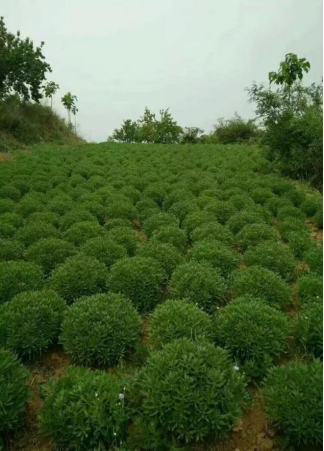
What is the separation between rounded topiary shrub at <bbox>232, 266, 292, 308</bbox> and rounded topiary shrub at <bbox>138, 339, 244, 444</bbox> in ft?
5.44

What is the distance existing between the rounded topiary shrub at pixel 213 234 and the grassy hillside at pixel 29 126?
57.5 feet

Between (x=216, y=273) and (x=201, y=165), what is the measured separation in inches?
448

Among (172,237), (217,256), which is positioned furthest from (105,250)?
(217,256)

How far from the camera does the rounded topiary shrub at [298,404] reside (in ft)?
9.96

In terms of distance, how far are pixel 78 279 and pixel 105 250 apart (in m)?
1.21

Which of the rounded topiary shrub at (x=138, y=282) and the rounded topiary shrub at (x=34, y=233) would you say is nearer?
the rounded topiary shrub at (x=138, y=282)

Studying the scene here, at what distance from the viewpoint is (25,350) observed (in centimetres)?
422

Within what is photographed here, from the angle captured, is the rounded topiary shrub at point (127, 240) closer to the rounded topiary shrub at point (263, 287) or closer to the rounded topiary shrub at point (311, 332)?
the rounded topiary shrub at point (263, 287)

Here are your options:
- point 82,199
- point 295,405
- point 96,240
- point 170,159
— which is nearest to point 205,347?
point 295,405

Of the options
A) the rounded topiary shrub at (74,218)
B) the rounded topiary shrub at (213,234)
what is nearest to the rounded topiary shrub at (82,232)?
the rounded topiary shrub at (74,218)

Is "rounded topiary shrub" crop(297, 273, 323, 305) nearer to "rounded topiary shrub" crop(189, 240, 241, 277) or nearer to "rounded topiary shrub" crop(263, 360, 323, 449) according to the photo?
"rounded topiary shrub" crop(189, 240, 241, 277)

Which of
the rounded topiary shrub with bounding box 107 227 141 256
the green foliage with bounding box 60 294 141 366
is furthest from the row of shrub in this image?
the rounded topiary shrub with bounding box 107 227 141 256

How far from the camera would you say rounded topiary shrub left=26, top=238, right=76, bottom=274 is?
633cm

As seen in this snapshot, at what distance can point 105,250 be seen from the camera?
651cm
